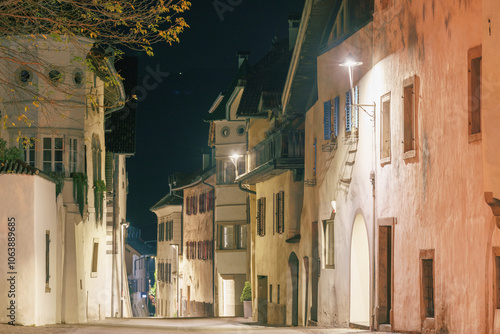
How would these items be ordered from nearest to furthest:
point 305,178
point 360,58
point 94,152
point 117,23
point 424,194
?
point 117,23, point 424,194, point 360,58, point 305,178, point 94,152

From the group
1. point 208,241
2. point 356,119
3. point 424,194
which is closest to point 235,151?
point 208,241

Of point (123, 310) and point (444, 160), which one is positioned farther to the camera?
point (123, 310)

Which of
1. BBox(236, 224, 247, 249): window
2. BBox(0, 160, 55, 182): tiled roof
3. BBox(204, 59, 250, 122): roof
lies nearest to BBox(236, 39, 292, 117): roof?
BBox(204, 59, 250, 122): roof

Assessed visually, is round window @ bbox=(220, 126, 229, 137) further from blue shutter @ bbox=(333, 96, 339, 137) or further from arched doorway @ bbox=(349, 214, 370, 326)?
arched doorway @ bbox=(349, 214, 370, 326)

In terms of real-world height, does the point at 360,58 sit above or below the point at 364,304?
above

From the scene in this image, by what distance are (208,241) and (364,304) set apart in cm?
3318

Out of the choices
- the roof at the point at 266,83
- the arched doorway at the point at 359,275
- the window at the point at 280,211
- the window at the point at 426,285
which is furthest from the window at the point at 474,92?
the roof at the point at 266,83

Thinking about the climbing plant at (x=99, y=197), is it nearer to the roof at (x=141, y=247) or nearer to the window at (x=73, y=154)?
the window at (x=73, y=154)

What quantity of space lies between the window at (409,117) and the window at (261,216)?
1848 centimetres

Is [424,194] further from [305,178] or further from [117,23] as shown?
[305,178]

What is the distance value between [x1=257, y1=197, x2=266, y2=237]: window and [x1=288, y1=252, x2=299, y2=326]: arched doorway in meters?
4.94

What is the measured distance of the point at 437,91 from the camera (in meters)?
15.7

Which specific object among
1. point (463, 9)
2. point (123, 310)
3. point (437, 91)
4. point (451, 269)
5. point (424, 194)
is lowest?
point (123, 310)

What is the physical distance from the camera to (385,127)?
19.3 metres
